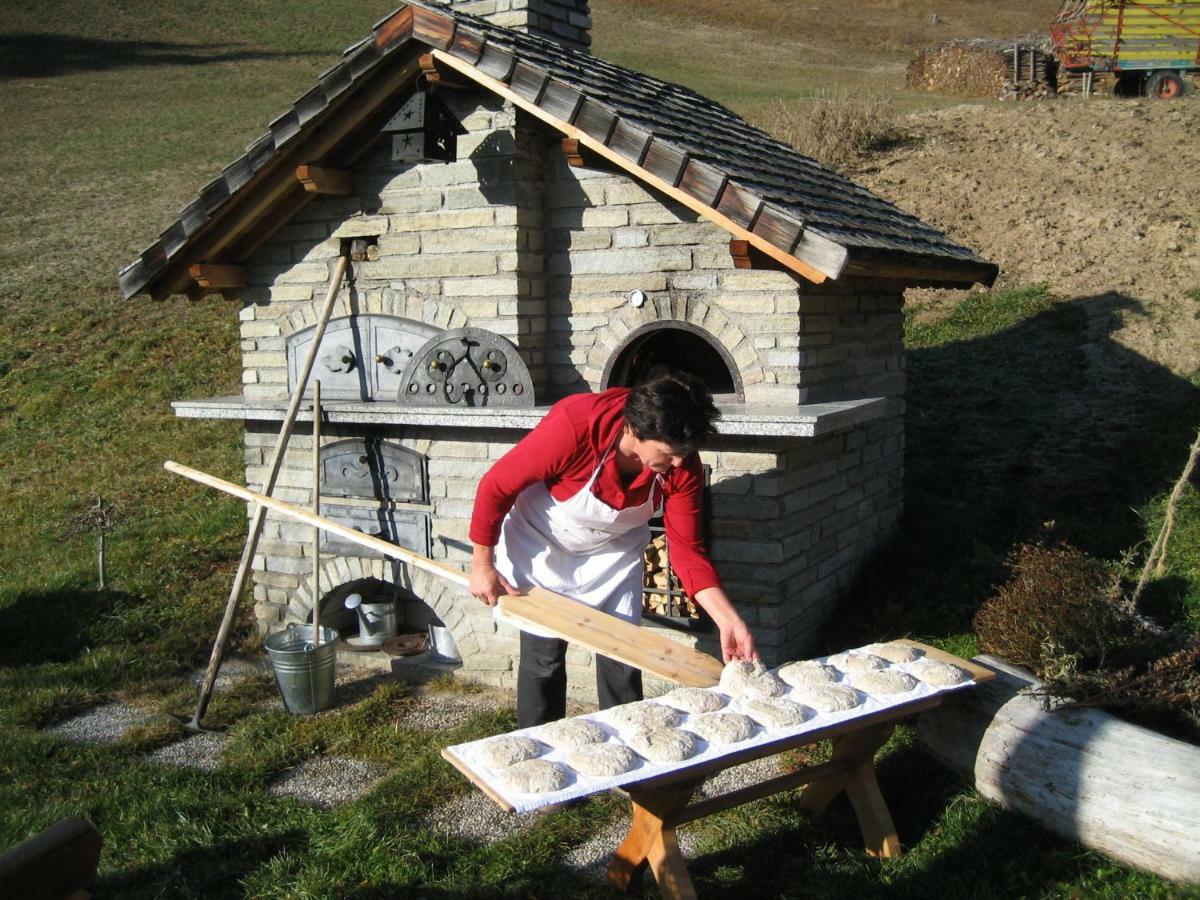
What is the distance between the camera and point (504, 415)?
228 inches

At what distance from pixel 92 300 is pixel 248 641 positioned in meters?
9.85

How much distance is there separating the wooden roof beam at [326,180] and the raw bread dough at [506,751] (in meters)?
3.84

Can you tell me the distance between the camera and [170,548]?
905 centimetres

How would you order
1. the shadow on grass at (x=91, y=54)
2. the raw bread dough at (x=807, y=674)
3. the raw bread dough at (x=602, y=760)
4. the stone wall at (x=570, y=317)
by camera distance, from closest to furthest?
the raw bread dough at (x=602, y=760) < the raw bread dough at (x=807, y=674) < the stone wall at (x=570, y=317) < the shadow on grass at (x=91, y=54)

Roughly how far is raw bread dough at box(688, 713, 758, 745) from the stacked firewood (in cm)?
205

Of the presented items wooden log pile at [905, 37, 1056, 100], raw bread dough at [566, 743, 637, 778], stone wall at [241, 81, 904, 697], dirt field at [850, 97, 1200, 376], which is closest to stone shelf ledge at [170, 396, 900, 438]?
stone wall at [241, 81, 904, 697]

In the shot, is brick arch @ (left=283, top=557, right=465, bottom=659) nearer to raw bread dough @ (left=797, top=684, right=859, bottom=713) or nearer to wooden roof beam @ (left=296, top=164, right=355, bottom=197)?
wooden roof beam @ (left=296, top=164, right=355, bottom=197)

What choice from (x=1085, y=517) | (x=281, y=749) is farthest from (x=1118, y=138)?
(x=281, y=749)

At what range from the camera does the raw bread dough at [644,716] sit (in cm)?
360

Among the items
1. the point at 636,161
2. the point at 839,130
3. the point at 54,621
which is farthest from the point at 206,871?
the point at 839,130

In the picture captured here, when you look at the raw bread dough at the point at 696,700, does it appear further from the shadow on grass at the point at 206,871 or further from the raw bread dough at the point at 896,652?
the shadow on grass at the point at 206,871

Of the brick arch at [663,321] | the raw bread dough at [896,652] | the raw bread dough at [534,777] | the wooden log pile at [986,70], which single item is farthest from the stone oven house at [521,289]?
the wooden log pile at [986,70]

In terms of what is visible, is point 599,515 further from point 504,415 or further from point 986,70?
point 986,70

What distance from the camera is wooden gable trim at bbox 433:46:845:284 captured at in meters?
4.98
